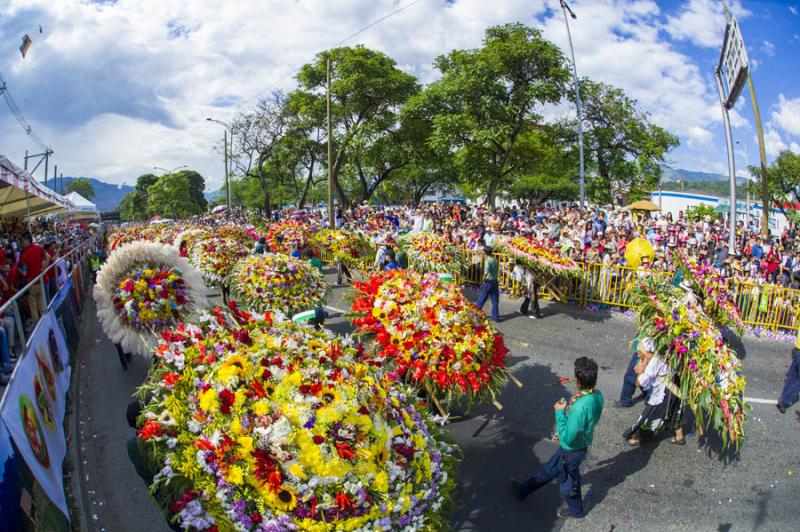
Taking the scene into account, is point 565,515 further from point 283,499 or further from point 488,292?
point 488,292

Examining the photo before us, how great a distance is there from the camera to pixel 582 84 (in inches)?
1139

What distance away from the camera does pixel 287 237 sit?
48.8 feet

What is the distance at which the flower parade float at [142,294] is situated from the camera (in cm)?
724

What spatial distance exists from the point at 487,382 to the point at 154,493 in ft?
11.3

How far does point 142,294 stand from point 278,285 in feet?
6.48

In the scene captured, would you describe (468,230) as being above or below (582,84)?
below

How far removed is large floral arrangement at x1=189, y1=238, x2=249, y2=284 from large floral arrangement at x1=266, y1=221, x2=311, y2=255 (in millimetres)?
2022

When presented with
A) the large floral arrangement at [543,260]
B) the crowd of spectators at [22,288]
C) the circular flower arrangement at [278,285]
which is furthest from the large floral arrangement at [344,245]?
the crowd of spectators at [22,288]

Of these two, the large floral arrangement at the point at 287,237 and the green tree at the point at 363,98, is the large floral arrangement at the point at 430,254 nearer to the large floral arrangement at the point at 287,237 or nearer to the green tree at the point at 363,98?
the large floral arrangement at the point at 287,237

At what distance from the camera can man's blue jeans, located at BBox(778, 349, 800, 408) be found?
22.9 feet

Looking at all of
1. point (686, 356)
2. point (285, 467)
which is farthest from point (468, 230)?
point (285, 467)

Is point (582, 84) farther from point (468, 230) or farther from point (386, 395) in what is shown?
point (386, 395)

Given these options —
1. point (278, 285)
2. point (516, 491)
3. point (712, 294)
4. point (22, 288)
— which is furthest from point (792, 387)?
point (22, 288)

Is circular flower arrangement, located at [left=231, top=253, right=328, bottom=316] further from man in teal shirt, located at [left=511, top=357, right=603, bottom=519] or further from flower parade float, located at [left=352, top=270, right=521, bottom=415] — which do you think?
man in teal shirt, located at [left=511, top=357, right=603, bottom=519]
